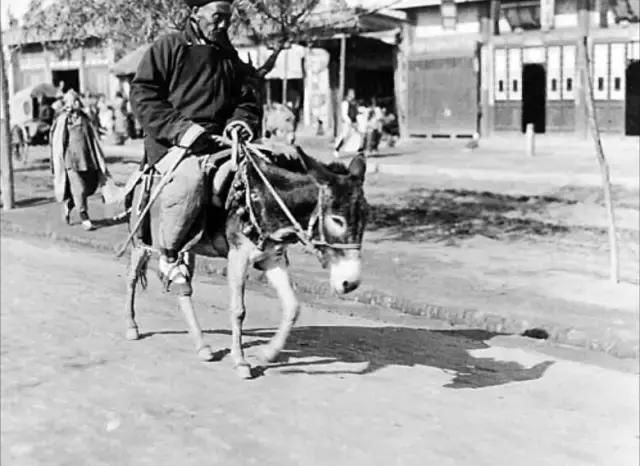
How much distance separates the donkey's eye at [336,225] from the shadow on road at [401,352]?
115 centimetres

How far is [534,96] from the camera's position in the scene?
3059 centimetres

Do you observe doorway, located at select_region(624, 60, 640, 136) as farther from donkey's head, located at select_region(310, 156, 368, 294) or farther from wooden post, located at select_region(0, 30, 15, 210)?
donkey's head, located at select_region(310, 156, 368, 294)

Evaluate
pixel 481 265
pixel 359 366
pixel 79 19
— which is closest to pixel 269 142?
pixel 359 366

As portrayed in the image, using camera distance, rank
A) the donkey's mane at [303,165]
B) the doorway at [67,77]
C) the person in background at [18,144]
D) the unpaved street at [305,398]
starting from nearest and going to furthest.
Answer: the unpaved street at [305,398] < the donkey's mane at [303,165] < the person in background at [18,144] < the doorway at [67,77]

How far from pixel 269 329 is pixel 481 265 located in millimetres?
3737

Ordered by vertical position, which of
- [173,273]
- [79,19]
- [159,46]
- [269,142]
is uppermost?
[79,19]

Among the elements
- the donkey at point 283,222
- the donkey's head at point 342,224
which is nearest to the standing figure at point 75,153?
the donkey at point 283,222

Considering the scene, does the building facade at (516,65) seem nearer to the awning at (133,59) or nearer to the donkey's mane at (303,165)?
the awning at (133,59)

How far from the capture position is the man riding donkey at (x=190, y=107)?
6359mm

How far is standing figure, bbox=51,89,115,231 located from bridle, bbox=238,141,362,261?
841 centimetres

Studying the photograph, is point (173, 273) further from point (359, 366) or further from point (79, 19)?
point (79, 19)

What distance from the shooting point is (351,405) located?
5734 millimetres

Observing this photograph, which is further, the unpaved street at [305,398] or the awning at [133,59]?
the awning at [133,59]

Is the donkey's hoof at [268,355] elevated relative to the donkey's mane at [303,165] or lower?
lower
